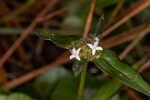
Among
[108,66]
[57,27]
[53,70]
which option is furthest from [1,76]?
[108,66]

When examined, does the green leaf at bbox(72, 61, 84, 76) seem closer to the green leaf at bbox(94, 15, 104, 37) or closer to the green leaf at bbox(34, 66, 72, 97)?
the green leaf at bbox(94, 15, 104, 37)

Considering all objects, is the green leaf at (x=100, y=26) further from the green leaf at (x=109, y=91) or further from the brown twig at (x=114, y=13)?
the brown twig at (x=114, y=13)

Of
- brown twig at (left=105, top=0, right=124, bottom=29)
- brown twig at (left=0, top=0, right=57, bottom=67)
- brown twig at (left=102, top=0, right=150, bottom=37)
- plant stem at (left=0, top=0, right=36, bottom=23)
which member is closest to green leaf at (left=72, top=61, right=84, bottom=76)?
brown twig at (left=102, top=0, right=150, bottom=37)

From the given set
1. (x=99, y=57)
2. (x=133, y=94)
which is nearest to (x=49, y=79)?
(x=133, y=94)

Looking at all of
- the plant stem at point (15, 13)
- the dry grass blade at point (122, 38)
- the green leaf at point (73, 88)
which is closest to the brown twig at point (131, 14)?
the dry grass blade at point (122, 38)

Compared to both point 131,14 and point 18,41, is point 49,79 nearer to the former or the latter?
point 18,41
